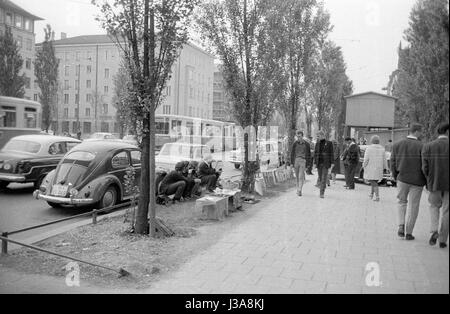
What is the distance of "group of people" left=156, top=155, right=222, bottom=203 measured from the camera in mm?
10609

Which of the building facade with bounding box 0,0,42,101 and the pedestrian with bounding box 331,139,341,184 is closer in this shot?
the building facade with bounding box 0,0,42,101

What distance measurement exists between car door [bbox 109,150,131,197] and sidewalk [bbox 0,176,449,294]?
394 centimetres

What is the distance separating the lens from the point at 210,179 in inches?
475

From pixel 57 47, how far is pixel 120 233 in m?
3.19

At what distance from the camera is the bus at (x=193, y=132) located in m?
26.8

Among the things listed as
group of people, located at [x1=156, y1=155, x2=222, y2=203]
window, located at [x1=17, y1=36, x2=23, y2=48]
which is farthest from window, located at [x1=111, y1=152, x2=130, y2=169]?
window, located at [x1=17, y1=36, x2=23, y2=48]

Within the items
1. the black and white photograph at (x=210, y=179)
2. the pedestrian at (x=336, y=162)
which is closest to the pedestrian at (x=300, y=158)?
the black and white photograph at (x=210, y=179)

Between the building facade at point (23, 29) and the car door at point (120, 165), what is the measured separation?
5.98m

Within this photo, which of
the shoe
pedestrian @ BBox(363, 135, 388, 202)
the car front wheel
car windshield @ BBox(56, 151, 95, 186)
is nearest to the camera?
the shoe

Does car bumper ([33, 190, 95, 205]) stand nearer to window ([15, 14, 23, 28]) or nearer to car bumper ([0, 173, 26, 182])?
car bumper ([0, 173, 26, 182])

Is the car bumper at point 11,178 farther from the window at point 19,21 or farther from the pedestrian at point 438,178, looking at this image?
the pedestrian at point 438,178

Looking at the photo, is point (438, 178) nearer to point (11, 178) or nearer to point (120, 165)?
point (120, 165)
